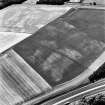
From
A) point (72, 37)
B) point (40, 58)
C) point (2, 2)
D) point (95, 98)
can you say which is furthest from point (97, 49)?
point (2, 2)

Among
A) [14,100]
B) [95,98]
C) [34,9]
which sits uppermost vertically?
[34,9]

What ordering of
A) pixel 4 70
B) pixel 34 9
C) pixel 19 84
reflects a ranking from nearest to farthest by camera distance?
1. pixel 19 84
2. pixel 4 70
3. pixel 34 9

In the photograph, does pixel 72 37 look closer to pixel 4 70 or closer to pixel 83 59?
pixel 83 59

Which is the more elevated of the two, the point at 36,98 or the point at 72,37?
the point at 72,37

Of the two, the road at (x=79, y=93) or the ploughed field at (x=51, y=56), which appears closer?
the road at (x=79, y=93)

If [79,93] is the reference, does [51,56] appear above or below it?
above
